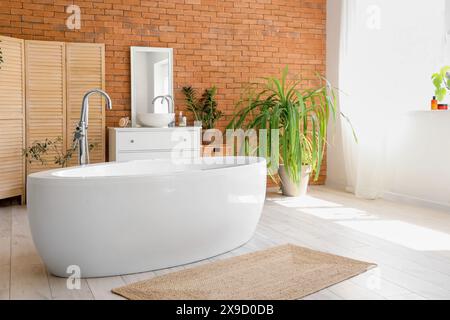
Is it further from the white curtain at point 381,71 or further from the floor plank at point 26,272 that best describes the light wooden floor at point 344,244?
the white curtain at point 381,71

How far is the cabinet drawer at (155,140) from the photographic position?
5773 mm

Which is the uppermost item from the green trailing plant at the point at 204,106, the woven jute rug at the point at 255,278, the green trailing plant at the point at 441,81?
the green trailing plant at the point at 441,81

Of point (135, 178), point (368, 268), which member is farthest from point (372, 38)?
point (135, 178)

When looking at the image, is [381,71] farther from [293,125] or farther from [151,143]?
[151,143]

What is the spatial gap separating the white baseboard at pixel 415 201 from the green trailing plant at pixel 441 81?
1061 millimetres

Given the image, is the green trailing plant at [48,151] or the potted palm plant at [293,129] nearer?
the green trailing plant at [48,151]

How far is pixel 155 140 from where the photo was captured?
586cm

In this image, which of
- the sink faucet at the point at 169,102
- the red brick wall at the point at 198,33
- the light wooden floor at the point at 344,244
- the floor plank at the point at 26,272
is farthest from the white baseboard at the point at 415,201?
the floor plank at the point at 26,272

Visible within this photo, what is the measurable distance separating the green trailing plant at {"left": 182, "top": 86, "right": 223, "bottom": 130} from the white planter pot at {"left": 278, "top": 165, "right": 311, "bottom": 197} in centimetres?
105

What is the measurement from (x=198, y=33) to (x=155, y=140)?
154 centimetres

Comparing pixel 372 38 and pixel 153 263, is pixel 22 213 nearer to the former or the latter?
pixel 153 263

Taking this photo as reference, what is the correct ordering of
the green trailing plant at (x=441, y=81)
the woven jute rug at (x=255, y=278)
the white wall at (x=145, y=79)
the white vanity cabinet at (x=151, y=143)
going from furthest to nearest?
the white wall at (x=145, y=79) → the white vanity cabinet at (x=151, y=143) → the green trailing plant at (x=441, y=81) → the woven jute rug at (x=255, y=278)

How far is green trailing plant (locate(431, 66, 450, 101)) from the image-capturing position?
5.32m

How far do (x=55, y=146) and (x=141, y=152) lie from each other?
3.01ft
